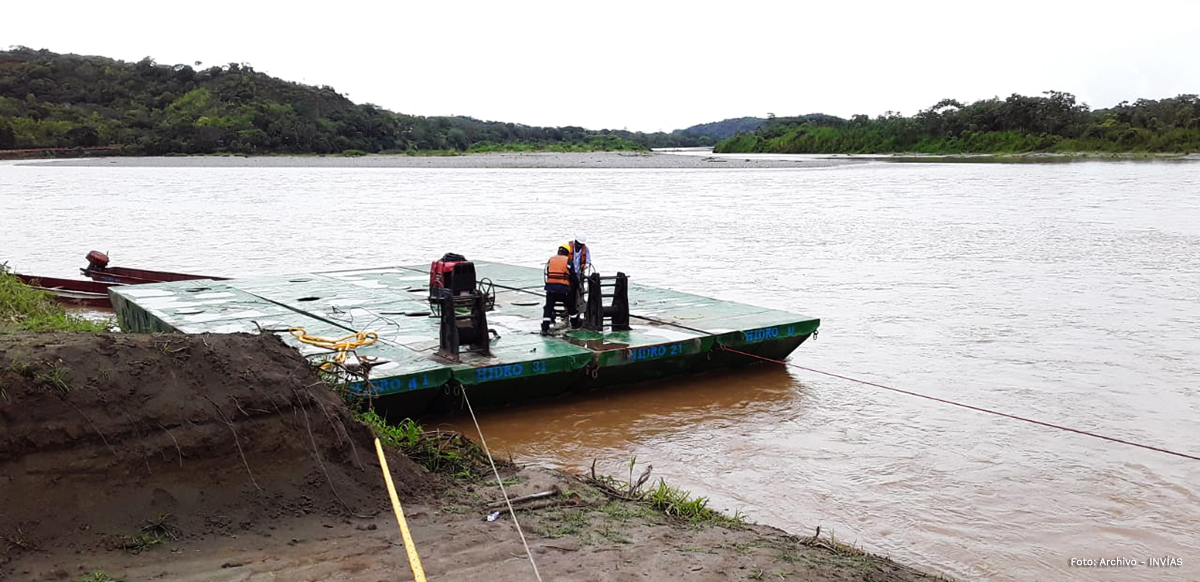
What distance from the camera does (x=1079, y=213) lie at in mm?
27016

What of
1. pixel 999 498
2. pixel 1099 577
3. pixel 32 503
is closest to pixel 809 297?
pixel 999 498

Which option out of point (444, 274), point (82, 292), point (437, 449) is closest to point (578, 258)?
point (444, 274)

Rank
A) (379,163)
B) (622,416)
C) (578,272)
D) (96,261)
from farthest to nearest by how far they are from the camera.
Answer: (379,163) < (96,261) < (578,272) < (622,416)

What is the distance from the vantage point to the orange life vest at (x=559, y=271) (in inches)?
353

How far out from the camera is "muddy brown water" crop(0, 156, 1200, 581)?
6355 mm

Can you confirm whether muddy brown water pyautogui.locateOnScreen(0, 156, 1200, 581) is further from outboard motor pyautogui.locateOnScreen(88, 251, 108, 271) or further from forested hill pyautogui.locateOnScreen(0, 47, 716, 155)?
forested hill pyautogui.locateOnScreen(0, 47, 716, 155)

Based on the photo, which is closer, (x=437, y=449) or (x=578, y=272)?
(x=437, y=449)

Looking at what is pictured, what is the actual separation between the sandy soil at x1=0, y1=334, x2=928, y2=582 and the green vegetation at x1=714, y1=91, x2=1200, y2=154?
5566 centimetres

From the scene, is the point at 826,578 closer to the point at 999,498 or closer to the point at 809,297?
the point at 999,498

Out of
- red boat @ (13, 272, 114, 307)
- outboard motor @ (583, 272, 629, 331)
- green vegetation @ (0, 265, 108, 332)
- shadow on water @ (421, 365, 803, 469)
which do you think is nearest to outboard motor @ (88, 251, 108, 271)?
red boat @ (13, 272, 114, 307)

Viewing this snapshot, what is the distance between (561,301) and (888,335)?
5.02 m

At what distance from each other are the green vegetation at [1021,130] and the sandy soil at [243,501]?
5566 cm

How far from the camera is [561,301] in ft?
30.1

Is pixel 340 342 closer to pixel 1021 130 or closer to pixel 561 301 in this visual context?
pixel 561 301
